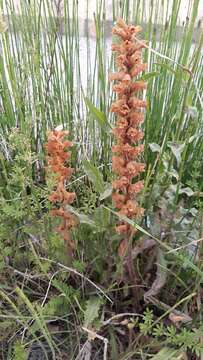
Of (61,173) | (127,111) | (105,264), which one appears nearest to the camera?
(127,111)

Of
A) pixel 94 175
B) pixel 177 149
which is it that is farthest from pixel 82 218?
pixel 177 149

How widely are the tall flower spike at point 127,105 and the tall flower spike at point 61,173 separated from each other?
0.27ft

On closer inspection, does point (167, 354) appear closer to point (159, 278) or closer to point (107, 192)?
point (159, 278)

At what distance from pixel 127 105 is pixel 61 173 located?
154mm

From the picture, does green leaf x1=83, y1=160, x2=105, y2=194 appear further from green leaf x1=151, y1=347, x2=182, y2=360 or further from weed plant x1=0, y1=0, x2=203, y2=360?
green leaf x1=151, y1=347, x2=182, y2=360

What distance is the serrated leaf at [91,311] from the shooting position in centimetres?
67

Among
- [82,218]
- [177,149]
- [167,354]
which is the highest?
[177,149]

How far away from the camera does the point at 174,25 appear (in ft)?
3.00

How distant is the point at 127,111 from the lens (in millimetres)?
584

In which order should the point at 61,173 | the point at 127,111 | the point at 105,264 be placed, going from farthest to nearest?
the point at 105,264 → the point at 61,173 → the point at 127,111

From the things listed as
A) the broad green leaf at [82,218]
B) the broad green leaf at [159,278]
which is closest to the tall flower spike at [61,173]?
the broad green leaf at [82,218]

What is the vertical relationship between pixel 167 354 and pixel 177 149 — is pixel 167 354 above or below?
below

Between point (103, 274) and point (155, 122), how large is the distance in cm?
35

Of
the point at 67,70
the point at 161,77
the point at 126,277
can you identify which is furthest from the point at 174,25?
the point at 126,277
